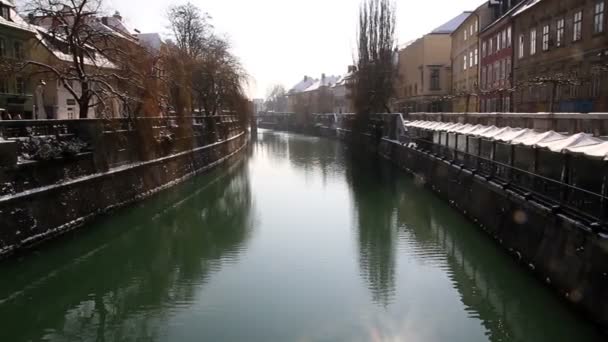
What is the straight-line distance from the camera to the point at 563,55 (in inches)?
993

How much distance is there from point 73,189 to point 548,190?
1234 centimetres

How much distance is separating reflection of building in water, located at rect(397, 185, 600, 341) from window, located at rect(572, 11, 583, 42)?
11628mm

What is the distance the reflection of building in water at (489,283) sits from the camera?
9094 millimetres

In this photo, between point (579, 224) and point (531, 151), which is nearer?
point (579, 224)

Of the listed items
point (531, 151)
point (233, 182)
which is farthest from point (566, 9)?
point (233, 182)

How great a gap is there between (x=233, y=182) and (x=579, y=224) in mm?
21714

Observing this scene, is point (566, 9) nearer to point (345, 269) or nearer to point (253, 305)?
point (345, 269)

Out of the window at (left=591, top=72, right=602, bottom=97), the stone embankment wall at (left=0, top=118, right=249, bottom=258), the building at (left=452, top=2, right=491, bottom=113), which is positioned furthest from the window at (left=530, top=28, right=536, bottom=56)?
the stone embankment wall at (left=0, top=118, right=249, bottom=258)

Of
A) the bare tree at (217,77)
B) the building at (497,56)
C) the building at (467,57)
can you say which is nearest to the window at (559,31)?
the building at (497,56)

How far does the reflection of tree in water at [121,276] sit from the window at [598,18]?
16.3m

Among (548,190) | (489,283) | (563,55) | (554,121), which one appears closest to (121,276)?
(489,283)

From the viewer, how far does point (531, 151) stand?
13070mm

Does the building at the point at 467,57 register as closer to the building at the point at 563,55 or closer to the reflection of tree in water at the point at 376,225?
the building at the point at 563,55

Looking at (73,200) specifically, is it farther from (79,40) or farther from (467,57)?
(467,57)
